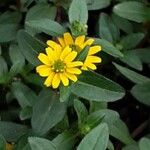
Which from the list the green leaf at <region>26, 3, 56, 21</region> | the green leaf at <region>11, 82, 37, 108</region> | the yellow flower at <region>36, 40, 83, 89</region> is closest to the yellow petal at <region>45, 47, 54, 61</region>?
the yellow flower at <region>36, 40, 83, 89</region>

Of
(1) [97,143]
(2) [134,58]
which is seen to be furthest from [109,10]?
(1) [97,143]

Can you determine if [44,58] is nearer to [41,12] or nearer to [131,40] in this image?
[41,12]

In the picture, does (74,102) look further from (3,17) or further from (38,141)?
(3,17)

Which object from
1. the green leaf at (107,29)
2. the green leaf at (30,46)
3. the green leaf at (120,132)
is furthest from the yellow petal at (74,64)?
the green leaf at (107,29)

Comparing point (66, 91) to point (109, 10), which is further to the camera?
point (109, 10)

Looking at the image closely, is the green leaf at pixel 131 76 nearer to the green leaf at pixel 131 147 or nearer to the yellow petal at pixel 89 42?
the green leaf at pixel 131 147

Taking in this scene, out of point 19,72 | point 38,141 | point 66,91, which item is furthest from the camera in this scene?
point 19,72

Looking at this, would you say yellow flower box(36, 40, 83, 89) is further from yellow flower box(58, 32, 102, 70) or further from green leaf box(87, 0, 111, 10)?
green leaf box(87, 0, 111, 10)
